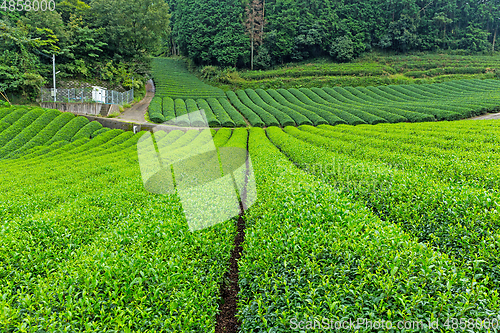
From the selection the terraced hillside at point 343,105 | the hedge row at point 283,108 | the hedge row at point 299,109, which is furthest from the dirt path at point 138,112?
the hedge row at point 299,109

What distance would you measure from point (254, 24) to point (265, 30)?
3776 mm

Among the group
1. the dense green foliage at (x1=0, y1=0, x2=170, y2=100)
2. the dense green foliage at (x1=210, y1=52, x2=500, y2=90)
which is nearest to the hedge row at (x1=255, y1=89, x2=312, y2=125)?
the dense green foliage at (x1=210, y1=52, x2=500, y2=90)

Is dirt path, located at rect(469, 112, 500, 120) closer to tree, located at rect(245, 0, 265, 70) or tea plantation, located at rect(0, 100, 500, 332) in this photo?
tea plantation, located at rect(0, 100, 500, 332)

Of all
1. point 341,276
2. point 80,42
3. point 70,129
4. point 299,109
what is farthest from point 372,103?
point 80,42

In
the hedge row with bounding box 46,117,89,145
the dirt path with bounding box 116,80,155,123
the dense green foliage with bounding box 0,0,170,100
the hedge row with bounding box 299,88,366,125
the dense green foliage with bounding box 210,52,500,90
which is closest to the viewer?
the hedge row with bounding box 46,117,89,145

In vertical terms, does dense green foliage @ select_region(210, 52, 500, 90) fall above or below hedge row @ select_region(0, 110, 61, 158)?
above

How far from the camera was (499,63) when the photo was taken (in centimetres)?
4419

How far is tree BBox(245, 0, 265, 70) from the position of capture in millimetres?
50250

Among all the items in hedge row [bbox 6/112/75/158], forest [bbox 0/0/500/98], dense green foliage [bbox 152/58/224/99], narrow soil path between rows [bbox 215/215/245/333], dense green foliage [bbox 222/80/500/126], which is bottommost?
narrow soil path between rows [bbox 215/215/245/333]

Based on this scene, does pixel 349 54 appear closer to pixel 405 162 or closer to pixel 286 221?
pixel 405 162

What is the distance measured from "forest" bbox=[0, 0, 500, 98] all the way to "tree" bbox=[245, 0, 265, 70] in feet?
0.61

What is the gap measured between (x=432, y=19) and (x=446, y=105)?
47.7 metres

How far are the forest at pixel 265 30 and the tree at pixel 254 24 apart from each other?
0.19 meters

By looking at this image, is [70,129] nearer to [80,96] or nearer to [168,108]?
[80,96]
